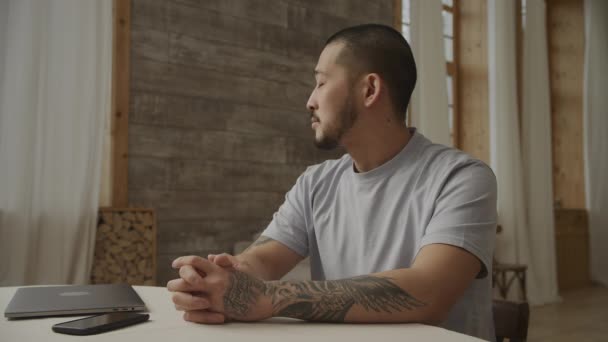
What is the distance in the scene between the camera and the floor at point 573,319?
359 centimetres

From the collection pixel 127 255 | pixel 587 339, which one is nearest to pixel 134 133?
pixel 127 255

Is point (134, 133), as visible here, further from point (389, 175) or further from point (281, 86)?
point (389, 175)

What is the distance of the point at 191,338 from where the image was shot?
2.68 ft

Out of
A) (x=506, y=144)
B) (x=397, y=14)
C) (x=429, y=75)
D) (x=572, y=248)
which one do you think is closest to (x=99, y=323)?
(x=429, y=75)

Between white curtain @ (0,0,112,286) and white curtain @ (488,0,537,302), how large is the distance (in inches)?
126

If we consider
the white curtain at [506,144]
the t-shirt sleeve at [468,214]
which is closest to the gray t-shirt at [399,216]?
the t-shirt sleeve at [468,214]

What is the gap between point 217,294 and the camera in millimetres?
918

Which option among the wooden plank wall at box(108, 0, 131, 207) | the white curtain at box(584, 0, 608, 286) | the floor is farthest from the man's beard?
the white curtain at box(584, 0, 608, 286)

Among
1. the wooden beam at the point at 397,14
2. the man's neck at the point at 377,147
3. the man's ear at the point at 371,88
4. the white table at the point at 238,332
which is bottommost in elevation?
the white table at the point at 238,332

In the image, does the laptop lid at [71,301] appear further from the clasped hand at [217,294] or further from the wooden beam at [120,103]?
the wooden beam at [120,103]

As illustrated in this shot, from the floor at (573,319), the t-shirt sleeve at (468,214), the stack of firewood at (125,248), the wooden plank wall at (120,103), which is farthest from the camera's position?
the floor at (573,319)

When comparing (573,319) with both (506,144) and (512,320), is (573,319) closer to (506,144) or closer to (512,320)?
(506,144)

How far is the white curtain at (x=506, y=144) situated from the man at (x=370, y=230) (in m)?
3.73

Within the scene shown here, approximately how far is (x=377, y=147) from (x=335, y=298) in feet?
1.65
